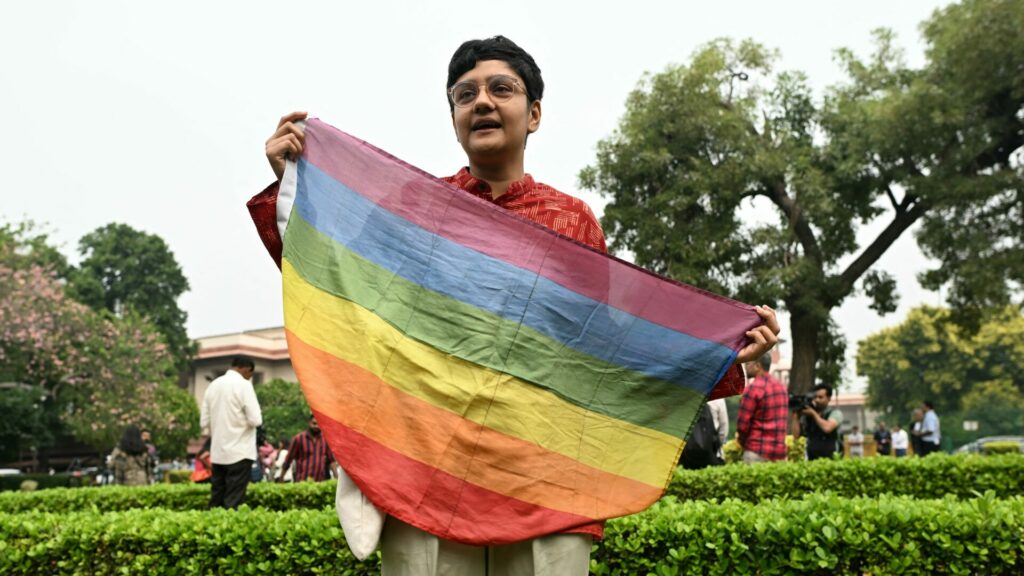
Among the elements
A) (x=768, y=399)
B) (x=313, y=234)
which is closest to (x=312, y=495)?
(x=768, y=399)

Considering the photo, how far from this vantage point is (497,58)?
2451 mm

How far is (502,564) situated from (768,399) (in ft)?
23.9

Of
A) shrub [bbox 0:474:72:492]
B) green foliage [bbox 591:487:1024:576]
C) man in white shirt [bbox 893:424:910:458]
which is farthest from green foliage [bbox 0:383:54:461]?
green foliage [bbox 591:487:1024:576]

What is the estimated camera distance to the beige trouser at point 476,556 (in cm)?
208

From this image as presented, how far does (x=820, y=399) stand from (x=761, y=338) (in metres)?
8.84

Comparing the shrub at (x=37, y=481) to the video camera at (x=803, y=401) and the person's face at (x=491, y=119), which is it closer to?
the video camera at (x=803, y=401)

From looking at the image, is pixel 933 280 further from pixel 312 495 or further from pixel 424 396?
pixel 424 396

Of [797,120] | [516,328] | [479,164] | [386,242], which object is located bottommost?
[516,328]

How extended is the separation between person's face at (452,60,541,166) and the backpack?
7.61 meters

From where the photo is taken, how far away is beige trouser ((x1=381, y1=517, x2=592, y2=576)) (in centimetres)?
208

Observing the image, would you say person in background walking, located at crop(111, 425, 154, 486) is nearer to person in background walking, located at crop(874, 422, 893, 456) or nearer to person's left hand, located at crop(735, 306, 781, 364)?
person's left hand, located at crop(735, 306, 781, 364)

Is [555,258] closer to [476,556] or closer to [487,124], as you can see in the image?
[487,124]

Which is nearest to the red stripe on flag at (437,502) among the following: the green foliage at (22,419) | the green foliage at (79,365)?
the green foliage at (79,365)

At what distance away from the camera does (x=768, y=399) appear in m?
8.93
